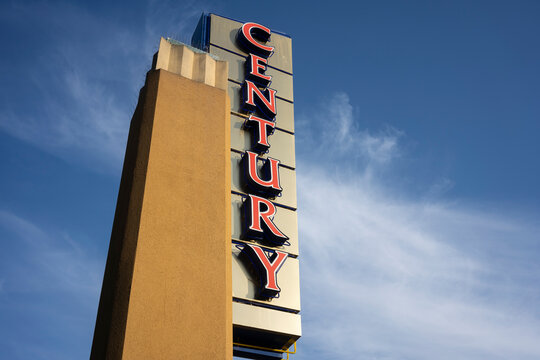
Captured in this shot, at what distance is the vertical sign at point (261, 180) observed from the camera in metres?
13.4

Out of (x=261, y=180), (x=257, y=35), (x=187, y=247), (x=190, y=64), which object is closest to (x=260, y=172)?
(x=261, y=180)

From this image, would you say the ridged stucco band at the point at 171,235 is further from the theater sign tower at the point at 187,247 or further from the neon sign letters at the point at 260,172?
the neon sign letters at the point at 260,172

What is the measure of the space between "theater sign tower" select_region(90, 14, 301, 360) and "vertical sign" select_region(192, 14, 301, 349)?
38mm

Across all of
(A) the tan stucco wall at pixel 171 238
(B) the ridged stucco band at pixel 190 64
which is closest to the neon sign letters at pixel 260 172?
(B) the ridged stucco band at pixel 190 64

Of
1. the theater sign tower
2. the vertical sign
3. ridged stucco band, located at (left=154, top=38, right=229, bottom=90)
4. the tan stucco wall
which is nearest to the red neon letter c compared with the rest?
the vertical sign

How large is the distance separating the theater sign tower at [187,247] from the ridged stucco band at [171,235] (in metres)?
0.01

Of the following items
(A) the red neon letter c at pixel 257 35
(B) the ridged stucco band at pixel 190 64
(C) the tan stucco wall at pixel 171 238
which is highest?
(A) the red neon letter c at pixel 257 35

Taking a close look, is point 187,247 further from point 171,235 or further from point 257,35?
point 257,35

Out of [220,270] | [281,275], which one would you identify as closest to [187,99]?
[220,270]

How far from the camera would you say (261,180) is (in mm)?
15086

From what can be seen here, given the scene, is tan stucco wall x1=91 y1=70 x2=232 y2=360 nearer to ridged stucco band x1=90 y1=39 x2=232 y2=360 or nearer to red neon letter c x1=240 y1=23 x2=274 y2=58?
ridged stucco band x1=90 y1=39 x2=232 y2=360

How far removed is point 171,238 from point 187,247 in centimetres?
24

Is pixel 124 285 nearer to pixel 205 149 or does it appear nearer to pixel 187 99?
pixel 205 149

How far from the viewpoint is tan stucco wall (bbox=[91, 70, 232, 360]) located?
6406 millimetres
